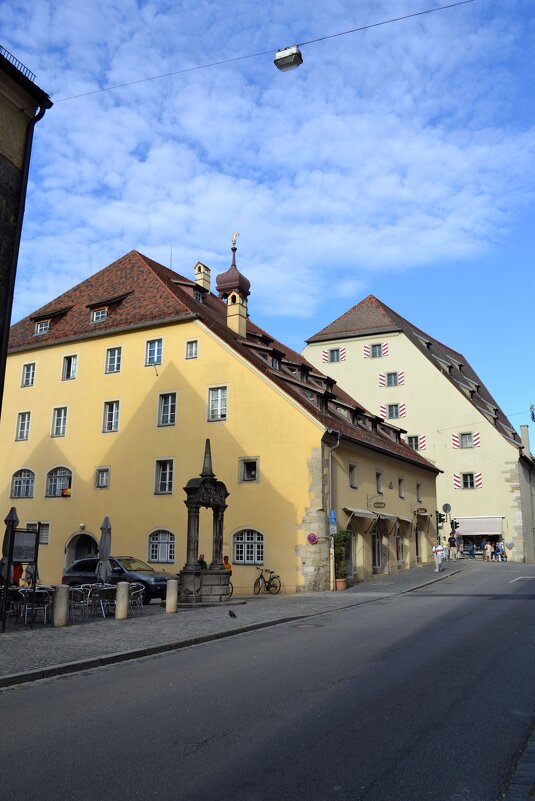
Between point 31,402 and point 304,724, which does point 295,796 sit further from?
point 31,402

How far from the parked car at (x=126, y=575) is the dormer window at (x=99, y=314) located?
14034 mm

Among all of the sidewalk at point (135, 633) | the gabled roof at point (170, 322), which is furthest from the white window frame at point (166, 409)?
the sidewalk at point (135, 633)

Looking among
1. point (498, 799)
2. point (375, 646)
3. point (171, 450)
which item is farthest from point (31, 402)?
point (498, 799)

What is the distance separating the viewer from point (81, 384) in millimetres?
33812

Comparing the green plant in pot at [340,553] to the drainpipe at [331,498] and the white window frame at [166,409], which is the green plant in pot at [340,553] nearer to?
the drainpipe at [331,498]

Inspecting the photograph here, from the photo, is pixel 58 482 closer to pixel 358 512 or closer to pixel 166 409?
pixel 166 409

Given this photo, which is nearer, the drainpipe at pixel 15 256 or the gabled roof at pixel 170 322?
the drainpipe at pixel 15 256

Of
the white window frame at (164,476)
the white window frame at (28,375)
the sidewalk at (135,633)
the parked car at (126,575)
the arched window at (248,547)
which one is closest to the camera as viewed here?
the sidewalk at (135,633)

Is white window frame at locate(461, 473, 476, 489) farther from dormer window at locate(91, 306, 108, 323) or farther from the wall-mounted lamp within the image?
the wall-mounted lamp

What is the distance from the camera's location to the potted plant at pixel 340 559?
86.3 ft

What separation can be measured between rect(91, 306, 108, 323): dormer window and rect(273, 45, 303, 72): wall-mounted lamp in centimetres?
2357

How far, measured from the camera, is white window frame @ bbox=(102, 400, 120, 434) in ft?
106

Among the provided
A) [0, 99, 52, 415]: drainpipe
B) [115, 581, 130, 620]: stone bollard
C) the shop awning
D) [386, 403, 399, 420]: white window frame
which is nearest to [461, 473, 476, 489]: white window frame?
[386, 403, 399, 420]: white window frame

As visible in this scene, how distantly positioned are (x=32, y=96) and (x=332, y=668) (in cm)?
1438
